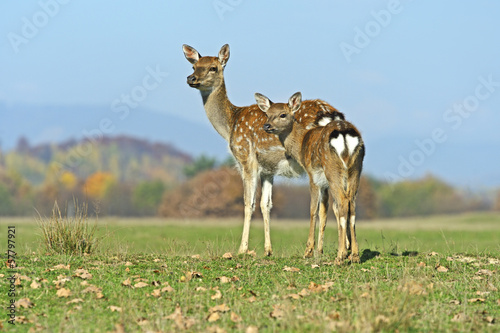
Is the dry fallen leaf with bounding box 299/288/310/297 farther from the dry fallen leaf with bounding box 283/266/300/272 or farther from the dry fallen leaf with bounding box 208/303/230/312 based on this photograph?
the dry fallen leaf with bounding box 283/266/300/272

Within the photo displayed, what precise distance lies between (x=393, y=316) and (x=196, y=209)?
5040 cm

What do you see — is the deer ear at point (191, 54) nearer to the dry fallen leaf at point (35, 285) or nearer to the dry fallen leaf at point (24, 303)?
the dry fallen leaf at point (35, 285)

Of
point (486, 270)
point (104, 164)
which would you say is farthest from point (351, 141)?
point (104, 164)

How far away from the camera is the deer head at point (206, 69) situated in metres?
13.7

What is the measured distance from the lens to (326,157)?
443 inches

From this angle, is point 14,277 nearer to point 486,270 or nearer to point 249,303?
point 249,303

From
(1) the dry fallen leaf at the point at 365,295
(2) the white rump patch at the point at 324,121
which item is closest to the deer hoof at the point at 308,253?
(2) the white rump patch at the point at 324,121

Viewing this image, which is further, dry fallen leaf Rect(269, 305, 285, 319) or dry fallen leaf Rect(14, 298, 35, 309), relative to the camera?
dry fallen leaf Rect(14, 298, 35, 309)

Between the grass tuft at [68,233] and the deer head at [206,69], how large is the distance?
3.41 metres

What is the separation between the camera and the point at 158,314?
26.9 feet

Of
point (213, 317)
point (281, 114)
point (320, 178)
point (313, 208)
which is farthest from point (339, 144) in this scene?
point (213, 317)

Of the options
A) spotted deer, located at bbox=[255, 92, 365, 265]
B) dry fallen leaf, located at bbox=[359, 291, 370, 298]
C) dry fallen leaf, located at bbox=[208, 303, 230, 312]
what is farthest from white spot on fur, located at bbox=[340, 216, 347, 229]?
dry fallen leaf, located at bbox=[208, 303, 230, 312]

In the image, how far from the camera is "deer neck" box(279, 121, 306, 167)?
1273 centimetres

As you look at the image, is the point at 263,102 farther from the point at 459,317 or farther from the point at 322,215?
the point at 459,317
